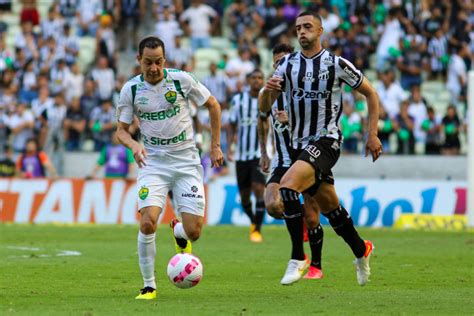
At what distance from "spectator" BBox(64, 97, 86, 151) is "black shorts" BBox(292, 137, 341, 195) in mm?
14685

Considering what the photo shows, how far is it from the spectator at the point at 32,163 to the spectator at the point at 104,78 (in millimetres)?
2658

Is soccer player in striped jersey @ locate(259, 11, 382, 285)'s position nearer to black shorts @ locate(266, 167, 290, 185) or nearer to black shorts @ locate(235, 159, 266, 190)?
black shorts @ locate(266, 167, 290, 185)

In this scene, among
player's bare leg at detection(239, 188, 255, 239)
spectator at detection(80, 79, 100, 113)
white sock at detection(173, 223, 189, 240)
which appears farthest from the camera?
spectator at detection(80, 79, 100, 113)

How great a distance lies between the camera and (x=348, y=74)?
1079 cm

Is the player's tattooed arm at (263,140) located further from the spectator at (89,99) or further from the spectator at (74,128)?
the spectator at (89,99)

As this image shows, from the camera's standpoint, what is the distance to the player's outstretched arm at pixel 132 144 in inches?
394

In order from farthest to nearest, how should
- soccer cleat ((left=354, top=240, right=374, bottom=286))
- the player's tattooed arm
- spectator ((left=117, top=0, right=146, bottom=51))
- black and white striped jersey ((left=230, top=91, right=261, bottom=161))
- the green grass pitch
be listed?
spectator ((left=117, top=0, right=146, bottom=51)) < black and white striped jersey ((left=230, top=91, right=261, bottom=161)) < the player's tattooed arm < soccer cleat ((left=354, top=240, right=374, bottom=286)) < the green grass pitch

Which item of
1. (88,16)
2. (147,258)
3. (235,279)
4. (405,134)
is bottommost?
(235,279)

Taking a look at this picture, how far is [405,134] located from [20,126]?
331 inches

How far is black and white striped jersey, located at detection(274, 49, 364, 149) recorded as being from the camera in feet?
35.6

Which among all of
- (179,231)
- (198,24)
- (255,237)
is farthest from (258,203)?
(198,24)

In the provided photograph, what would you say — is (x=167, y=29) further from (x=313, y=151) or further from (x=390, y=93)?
(x=313, y=151)

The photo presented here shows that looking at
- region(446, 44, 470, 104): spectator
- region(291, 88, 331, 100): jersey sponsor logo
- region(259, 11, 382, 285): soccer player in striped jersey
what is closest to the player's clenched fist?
region(259, 11, 382, 285): soccer player in striped jersey

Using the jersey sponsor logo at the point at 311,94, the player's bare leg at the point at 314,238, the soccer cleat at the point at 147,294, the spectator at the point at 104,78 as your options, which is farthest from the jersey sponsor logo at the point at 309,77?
the spectator at the point at 104,78
